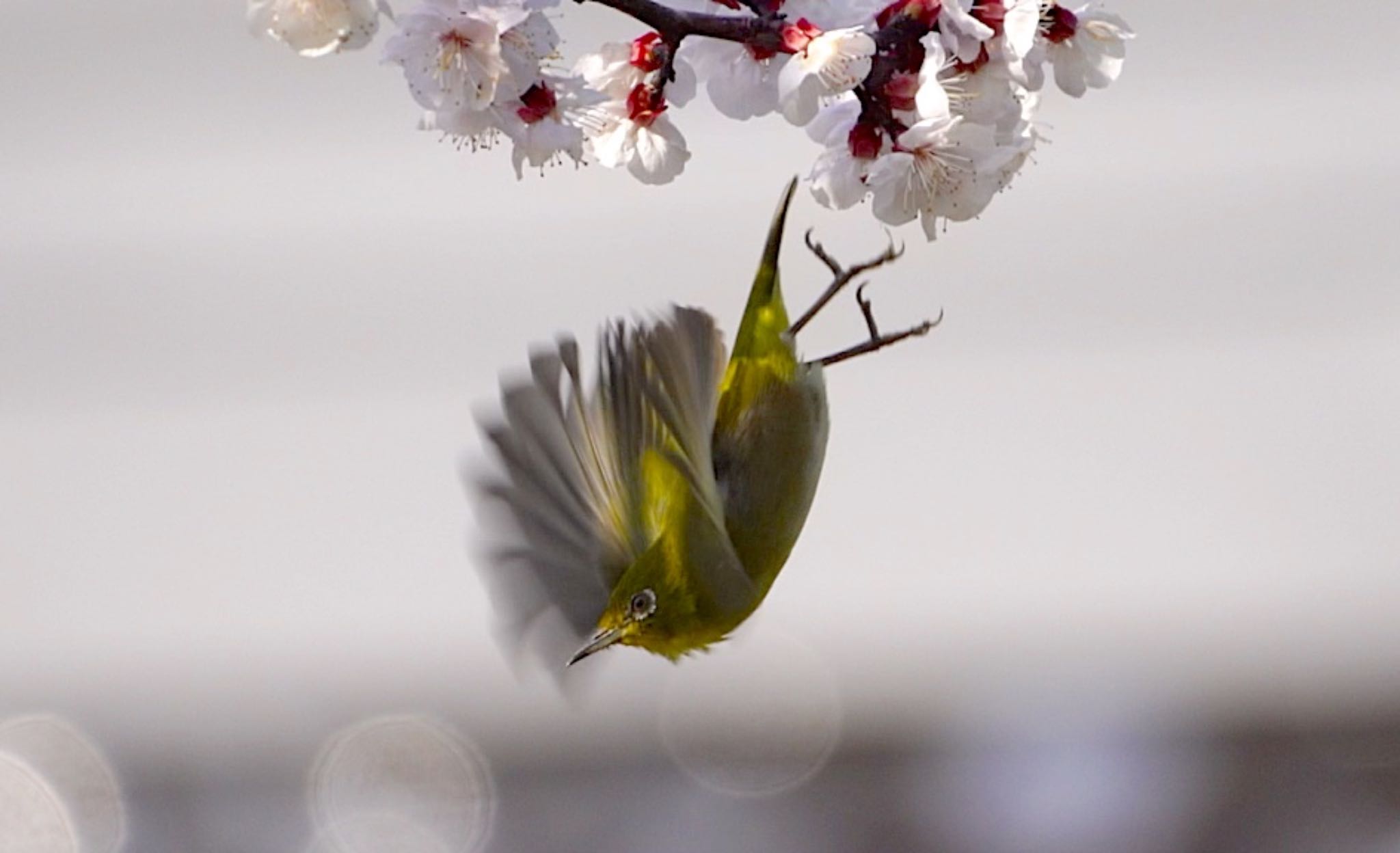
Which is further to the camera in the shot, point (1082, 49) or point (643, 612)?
point (643, 612)

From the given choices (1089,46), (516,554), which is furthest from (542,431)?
(1089,46)

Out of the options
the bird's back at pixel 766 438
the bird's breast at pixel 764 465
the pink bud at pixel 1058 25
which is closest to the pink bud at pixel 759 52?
the pink bud at pixel 1058 25

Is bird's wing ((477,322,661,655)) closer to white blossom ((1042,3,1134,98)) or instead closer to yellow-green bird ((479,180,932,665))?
yellow-green bird ((479,180,932,665))

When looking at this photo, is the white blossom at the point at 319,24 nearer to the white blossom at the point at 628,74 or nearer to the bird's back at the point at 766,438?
the white blossom at the point at 628,74

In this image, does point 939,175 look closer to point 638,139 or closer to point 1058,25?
point 1058,25

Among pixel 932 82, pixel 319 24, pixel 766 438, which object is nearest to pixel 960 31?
pixel 932 82

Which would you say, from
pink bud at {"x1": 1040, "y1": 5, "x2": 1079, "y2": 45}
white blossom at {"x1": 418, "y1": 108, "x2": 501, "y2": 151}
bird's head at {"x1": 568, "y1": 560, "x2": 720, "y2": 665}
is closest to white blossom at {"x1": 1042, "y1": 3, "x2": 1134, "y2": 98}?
pink bud at {"x1": 1040, "y1": 5, "x2": 1079, "y2": 45}
